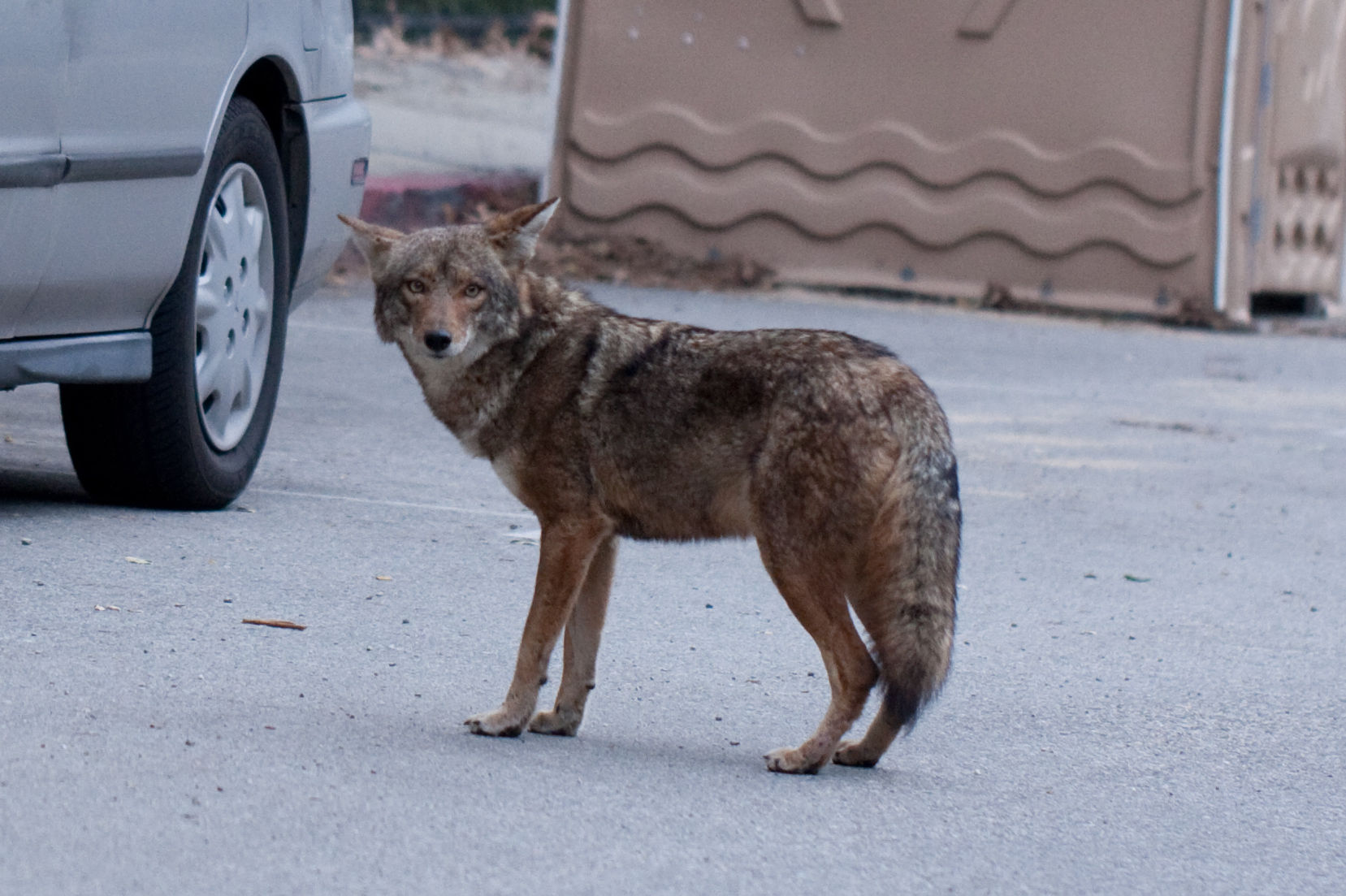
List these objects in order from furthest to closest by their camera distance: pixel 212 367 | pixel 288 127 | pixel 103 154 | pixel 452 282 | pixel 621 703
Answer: pixel 288 127 → pixel 212 367 → pixel 103 154 → pixel 621 703 → pixel 452 282

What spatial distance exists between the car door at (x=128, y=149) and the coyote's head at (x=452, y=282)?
100cm

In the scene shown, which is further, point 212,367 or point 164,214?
point 212,367

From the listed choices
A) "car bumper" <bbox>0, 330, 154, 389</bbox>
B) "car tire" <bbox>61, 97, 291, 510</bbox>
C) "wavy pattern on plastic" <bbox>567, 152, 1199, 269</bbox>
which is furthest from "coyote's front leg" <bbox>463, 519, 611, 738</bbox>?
"wavy pattern on plastic" <bbox>567, 152, 1199, 269</bbox>

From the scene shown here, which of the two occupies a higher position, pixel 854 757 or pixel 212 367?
pixel 212 367

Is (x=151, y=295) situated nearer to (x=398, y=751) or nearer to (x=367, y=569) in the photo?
(x=367, y=569)

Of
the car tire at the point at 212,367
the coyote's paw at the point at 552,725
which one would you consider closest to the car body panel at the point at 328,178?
the car tire at the point at 212,367

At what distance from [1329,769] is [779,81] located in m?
9.85

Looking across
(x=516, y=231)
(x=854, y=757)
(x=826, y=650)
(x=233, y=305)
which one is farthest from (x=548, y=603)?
(x=233, y=305)

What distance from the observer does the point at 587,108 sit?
1390cm

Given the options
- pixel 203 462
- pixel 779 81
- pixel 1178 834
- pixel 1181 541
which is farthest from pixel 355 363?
pixel 1178 834

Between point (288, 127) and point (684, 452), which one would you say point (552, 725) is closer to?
point (684, 452)

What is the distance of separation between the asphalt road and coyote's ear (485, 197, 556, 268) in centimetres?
99

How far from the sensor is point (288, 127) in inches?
249

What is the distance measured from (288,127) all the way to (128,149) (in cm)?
116
